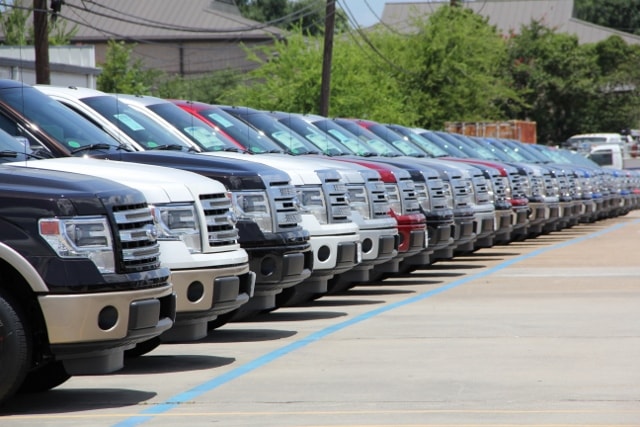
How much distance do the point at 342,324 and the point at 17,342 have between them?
16.9 ft

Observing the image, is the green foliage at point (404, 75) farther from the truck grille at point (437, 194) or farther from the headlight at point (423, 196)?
the headlight at point (423, 196)

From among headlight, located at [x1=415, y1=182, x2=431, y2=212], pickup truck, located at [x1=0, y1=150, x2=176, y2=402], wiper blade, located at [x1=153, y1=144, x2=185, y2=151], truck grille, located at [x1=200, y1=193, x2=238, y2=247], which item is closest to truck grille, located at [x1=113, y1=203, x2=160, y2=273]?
pickup truck, located at [x1=0, y1=150, x2=176, y2=402]

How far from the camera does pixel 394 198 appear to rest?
629 inches

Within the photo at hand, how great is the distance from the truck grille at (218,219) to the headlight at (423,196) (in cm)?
720

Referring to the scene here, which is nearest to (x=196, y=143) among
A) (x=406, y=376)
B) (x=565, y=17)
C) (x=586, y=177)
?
(x=406, y=376)

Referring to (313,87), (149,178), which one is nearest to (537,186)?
(149,178)

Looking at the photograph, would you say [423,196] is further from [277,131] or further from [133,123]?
[133,123]

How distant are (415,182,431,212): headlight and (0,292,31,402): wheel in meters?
9.72

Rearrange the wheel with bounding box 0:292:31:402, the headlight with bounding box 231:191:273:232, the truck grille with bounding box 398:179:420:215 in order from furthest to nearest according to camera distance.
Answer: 1. the truck grille with bounding box 398:179:420:215
2. the headlight with bounding box 231:191:273:232
3. the wheel with bounding box 0:292:31:402

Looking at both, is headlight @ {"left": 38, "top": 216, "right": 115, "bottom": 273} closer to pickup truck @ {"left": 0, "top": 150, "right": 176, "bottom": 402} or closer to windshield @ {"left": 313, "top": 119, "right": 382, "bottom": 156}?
pickup truck @ {"left": 0, "top": 150, "right": 176, "bottom": 402}

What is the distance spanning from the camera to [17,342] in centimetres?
791

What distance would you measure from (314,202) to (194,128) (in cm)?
147

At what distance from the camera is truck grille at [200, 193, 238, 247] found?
32.9 ft

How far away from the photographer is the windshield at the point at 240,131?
14.8 meters
